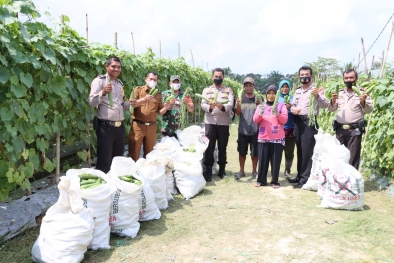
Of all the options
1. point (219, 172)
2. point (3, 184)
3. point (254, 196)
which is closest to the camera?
point (3, 184)

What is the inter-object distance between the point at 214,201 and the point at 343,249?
186 cm

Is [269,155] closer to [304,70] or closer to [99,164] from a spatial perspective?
[304,70]

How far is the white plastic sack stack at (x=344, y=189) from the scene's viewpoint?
407 centimetres

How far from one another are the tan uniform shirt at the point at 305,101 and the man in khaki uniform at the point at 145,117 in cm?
206

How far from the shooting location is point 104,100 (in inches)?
165

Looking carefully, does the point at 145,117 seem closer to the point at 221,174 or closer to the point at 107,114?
the point at 107,114

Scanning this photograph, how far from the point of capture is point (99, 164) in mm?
4301

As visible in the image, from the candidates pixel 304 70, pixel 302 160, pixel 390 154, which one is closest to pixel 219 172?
pixel 302 160

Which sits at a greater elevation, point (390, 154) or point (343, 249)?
point (390, 154)

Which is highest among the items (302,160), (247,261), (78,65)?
(78,65)

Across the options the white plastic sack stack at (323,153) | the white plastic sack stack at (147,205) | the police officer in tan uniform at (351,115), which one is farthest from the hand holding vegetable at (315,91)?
the white plastic sack stack at (147,205)

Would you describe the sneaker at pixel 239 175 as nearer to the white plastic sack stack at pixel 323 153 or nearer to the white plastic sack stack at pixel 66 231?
the white plastic sack stack at pixel 323 153

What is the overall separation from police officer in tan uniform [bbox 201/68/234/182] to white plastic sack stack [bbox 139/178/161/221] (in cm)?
198

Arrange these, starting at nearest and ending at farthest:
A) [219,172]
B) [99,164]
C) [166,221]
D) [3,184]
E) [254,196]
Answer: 1. [3,184]
2. [166,221]
3. [99,164]
4. [254,196]
5. [219,172]
